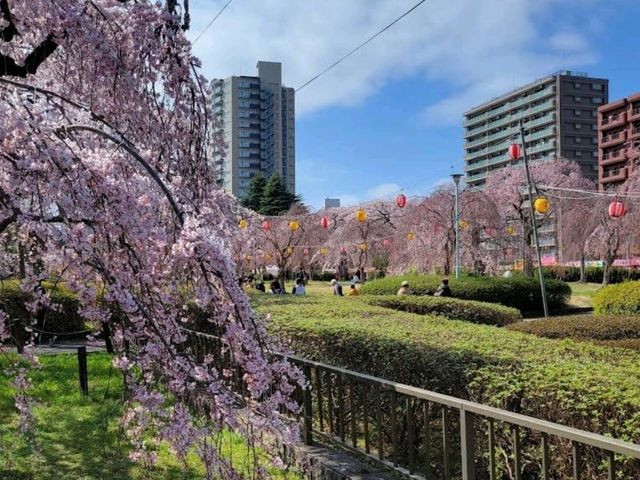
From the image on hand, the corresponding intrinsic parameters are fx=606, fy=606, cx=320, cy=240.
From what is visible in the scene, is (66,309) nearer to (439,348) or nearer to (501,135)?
(439,348)

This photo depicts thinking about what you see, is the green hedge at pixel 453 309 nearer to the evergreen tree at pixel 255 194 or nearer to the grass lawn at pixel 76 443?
the grass lawn at pixel 76 443

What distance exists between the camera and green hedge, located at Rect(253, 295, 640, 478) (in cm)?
267

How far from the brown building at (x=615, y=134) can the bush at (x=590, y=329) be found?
58.6m

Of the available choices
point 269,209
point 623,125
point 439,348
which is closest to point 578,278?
point 269,209

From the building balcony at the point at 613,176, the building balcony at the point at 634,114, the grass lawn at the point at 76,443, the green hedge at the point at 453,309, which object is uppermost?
the building balcony at the point at 634,114

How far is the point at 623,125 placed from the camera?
64812 millimetres

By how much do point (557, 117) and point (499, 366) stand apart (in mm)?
79939

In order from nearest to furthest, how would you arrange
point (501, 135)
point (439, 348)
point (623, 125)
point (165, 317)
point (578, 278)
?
point (165, 317), point (439, 348), point (578, 278), point (623, 125), point (501, 135)

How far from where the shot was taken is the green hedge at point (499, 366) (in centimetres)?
267

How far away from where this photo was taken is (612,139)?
66.3 meters

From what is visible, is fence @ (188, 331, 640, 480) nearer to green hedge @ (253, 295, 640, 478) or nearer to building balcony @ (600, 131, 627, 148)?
green hedge @ (253, 295, 640, 478)

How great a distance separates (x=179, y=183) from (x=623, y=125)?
71.2 meters

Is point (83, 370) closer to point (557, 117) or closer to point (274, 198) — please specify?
point (274, 198)

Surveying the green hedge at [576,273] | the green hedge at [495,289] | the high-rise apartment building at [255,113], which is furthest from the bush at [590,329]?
the green hedge at [576,273]
